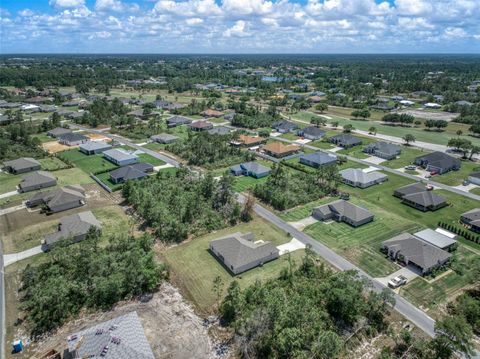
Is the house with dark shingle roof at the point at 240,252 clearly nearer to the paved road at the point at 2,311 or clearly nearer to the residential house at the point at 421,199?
the paved road at the point at 2,311

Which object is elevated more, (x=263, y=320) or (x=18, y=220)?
(x=263, y=320)

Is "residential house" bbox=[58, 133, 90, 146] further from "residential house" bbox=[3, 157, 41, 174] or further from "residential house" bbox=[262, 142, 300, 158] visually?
"residential house" bbox=[262, 142, 300, 158]

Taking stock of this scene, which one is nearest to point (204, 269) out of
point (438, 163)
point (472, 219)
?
point (472, 219)

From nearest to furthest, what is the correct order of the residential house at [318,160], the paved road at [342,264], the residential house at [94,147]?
the paved road at [342,264] < the residential house at [318,160] < the residential house at [94,147]

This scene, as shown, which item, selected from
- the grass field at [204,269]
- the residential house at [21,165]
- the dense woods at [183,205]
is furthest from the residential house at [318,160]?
the residential house at [21,165]

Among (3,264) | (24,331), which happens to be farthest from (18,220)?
(24,331)

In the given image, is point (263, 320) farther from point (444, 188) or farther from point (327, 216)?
point (444, 188)
